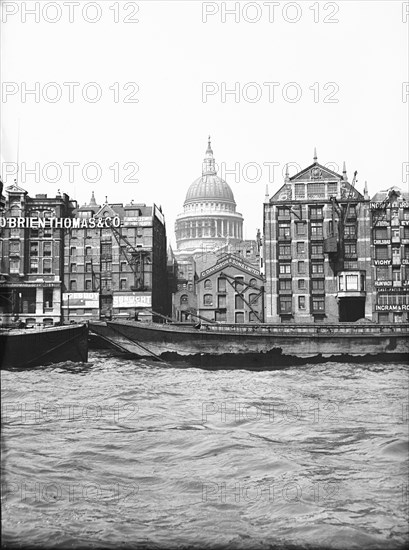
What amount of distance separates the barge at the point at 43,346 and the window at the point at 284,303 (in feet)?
80.2

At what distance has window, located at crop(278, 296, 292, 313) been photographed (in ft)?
195

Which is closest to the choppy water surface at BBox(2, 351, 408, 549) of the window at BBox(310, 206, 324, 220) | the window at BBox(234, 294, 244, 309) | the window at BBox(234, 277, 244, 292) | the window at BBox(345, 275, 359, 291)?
the window at BBox(345, 275, 359, 291)

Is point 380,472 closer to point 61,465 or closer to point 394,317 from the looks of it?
point 61,465

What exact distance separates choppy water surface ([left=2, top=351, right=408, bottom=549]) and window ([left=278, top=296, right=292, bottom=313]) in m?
36.4

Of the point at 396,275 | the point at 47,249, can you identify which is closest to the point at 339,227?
the point at 396,275

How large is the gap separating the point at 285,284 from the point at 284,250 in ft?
11.1

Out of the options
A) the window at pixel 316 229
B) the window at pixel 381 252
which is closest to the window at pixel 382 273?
the window at pixel 381 252

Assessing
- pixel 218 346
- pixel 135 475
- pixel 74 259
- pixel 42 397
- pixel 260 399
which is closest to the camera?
pixel 135 475

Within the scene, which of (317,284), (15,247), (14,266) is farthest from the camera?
(15,247)

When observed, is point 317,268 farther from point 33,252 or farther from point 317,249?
point 33,252

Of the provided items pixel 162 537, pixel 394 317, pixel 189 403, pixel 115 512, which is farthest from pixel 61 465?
pixel 394 317

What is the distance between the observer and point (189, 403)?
20.8 m

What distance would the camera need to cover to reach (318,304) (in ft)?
194

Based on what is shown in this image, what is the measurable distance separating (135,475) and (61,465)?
1.54 metres
